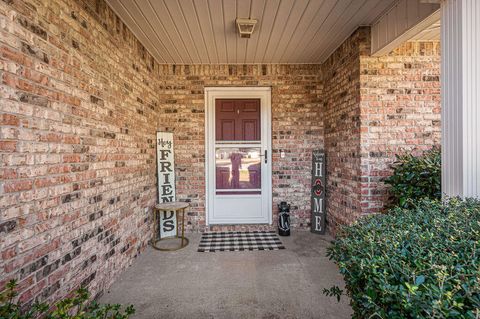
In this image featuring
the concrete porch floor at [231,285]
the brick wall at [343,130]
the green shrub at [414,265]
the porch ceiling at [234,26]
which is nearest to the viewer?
the green shrub at [414,265]

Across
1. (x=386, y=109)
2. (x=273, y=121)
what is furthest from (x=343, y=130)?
(x=273, y=121)

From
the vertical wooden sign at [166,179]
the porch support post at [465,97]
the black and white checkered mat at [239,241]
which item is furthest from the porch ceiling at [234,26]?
the black and white checkered mat at [239,241]

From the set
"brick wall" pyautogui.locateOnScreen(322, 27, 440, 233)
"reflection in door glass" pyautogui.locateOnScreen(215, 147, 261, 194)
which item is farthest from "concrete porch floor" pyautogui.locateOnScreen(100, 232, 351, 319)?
"reflection in door glass" pyautogui.locateOnScreen(215, 147, 261, 194)

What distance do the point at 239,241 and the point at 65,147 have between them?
2.68 m

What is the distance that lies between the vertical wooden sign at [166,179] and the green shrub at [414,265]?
3173mm

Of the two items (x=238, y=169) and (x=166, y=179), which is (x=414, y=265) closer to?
(x=238, y=169)

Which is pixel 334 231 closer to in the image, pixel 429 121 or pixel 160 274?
pixel 429 121

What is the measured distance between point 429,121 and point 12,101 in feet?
13.5

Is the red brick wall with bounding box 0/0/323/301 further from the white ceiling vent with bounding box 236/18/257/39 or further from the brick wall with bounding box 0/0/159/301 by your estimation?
the white ceiling vent with bounding box 236/18/257/39

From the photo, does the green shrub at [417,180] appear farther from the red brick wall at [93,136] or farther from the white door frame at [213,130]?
the white door frame at [213,130]

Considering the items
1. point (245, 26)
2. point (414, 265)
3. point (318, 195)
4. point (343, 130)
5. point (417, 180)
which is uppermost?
point (245, 26)

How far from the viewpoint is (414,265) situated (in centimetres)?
98

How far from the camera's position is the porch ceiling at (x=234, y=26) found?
8.69 ft

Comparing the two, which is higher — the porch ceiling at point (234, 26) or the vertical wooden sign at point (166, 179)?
the porch ceiling at point (234, 26)
